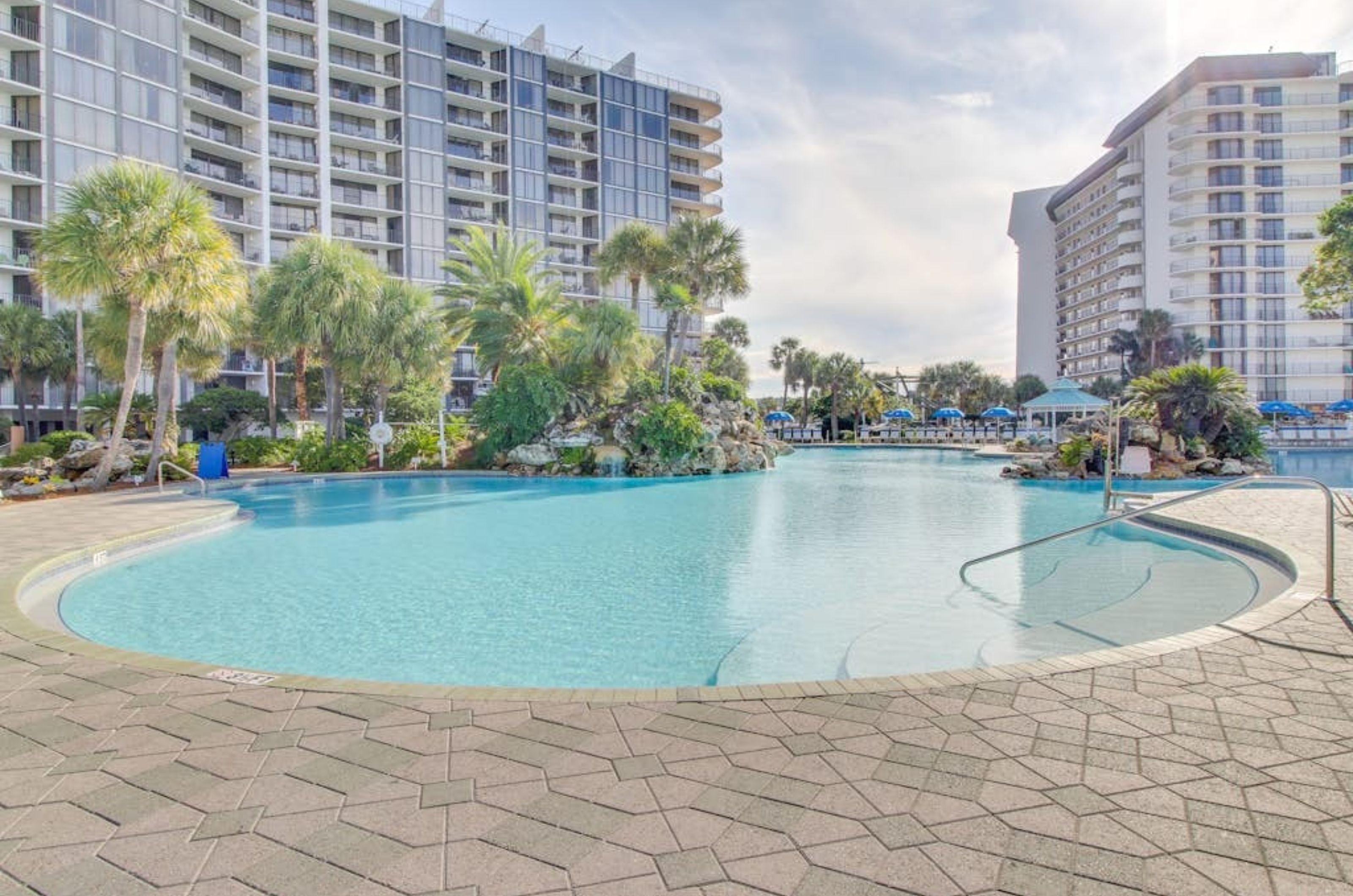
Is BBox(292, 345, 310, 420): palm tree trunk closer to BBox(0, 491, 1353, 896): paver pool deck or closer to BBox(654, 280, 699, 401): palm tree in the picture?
BBox(654, 280, 699, 401): palm tree

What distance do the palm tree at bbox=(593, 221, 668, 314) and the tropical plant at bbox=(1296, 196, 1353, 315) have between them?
19.6 metres

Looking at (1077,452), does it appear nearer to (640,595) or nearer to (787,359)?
(640,595)

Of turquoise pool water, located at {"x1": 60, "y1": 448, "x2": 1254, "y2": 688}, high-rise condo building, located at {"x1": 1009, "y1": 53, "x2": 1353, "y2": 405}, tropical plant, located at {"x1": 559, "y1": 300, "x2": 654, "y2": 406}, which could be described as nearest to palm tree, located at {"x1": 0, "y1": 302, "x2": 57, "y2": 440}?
tropical plant, located at {"x1": 559, "y1": 300, "x2": 654, "y2": 406}

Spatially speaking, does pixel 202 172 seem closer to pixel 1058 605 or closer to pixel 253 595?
pixel 253 595

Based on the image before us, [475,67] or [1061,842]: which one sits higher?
[475,67]

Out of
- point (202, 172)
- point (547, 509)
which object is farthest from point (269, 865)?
point (202, 172)

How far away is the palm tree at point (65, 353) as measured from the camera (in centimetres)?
2870

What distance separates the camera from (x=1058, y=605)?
22.4 ft

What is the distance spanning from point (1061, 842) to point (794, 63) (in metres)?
15.9

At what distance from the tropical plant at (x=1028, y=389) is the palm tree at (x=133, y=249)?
59060 mm

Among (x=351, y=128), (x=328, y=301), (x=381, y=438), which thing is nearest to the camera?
(x=328, y=301)

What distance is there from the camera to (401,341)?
23734 mm

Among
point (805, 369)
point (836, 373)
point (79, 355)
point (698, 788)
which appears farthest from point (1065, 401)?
point (79, 355)

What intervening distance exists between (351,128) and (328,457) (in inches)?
1161
